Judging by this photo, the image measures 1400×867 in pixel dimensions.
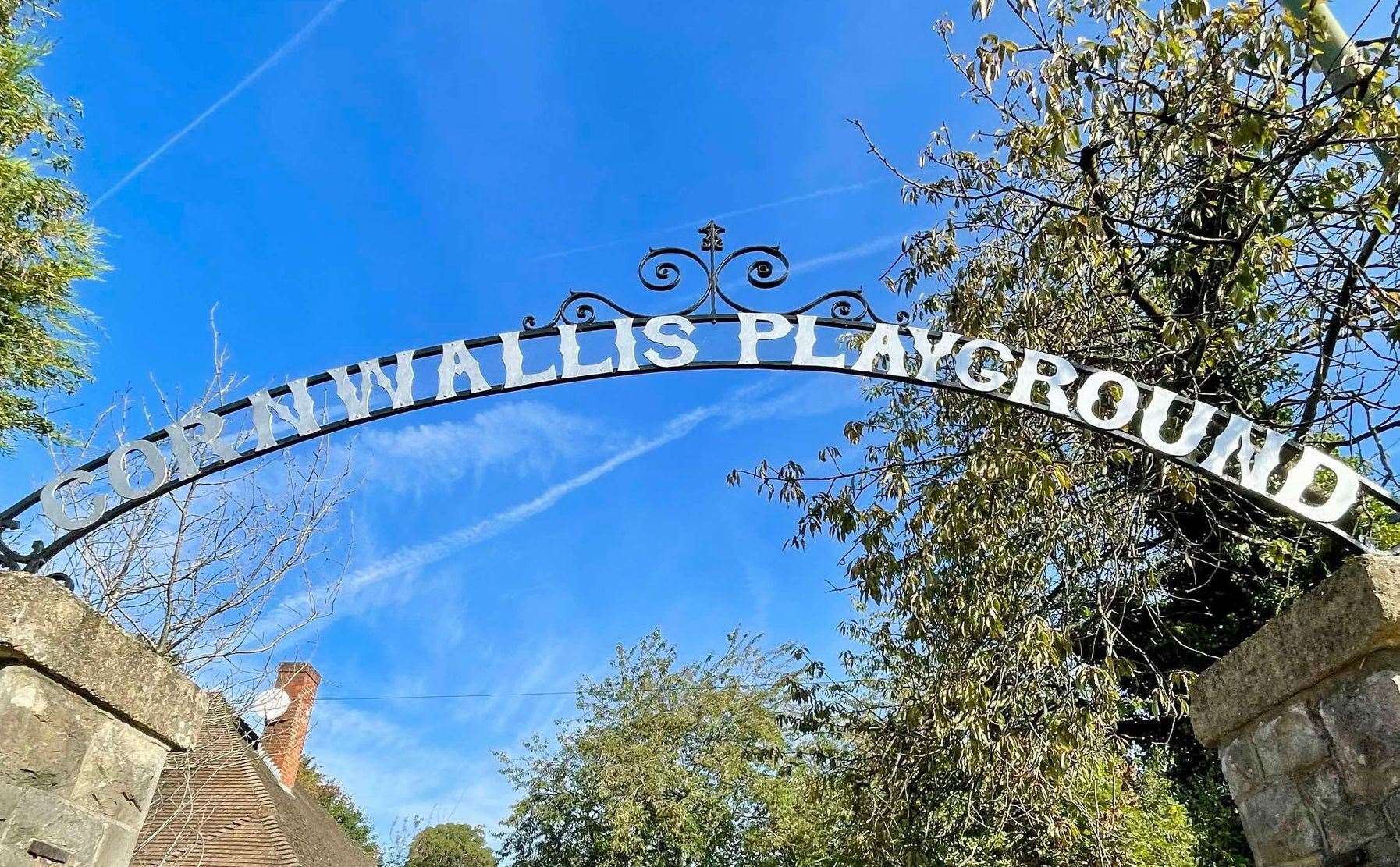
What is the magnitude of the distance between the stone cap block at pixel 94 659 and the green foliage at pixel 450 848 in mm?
33179

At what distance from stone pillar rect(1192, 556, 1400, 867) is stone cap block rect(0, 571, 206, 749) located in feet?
9.65

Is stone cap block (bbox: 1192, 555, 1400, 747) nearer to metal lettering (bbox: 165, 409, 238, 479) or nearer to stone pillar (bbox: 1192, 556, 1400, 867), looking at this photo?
stone pillar (bbox: 1192, 556, 1400, 867)

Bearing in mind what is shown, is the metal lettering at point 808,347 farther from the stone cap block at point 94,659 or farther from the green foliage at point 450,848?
the green foliage at point 450,848

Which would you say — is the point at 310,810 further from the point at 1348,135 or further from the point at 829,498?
the point at 1348,135

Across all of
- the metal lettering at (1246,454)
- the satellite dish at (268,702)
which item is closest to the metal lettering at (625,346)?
the metal lettering at (1246,454)

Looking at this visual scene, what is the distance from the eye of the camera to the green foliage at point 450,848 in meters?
33.4

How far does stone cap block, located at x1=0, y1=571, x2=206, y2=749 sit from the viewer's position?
2064 millimetres

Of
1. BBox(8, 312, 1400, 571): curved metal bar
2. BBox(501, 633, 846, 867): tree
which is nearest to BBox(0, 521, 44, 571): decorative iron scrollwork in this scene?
BBox(8, 312, 1400, 571): curved metal bar

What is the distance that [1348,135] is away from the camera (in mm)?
3887

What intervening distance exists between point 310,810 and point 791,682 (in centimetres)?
1489

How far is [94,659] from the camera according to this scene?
2.22 meters

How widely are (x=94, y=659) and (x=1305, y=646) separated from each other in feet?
9.83

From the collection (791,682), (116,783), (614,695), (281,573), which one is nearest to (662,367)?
(116,783)

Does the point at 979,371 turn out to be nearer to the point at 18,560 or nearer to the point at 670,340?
the point at 670,340
